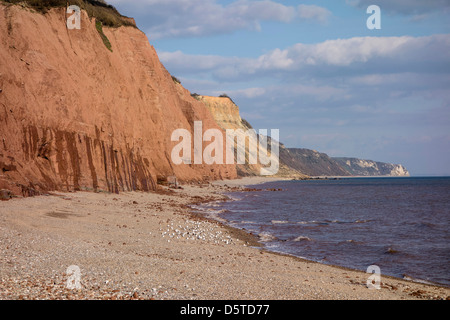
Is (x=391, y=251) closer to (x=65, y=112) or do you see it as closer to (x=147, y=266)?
(x=147, y=266)

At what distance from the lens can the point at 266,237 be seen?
66.4 ft

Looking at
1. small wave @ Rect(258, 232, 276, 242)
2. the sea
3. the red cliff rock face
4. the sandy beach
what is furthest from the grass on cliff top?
small wave @ Rect(258, 232, 276, 242)

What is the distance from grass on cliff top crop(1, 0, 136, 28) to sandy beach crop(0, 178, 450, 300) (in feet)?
64.3

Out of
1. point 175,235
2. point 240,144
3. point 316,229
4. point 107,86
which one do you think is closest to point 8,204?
point 175,235

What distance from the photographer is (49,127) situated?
26.3m

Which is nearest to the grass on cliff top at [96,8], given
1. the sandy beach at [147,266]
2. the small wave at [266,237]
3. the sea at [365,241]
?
the sandy beach at [147,266]

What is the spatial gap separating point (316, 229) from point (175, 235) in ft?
33.6

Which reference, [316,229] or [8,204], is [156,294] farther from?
[316,229]

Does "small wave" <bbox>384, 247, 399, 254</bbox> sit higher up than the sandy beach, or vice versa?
the sandy beach

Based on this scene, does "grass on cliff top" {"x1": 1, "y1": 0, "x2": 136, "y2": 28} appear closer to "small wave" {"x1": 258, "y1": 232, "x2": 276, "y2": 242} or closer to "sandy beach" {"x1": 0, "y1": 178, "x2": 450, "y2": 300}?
"sandy beach" {"x1": 0, "y1": 178, "x2": 450, "y2": 300}

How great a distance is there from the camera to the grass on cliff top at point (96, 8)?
31984mm

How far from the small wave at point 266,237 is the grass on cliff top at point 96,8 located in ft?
78.1

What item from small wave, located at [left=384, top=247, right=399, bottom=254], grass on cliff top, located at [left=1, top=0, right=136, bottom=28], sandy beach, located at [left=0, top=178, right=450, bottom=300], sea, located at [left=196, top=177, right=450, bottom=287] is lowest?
sea, located at [left=196, top=177, right=450, bottom=287]

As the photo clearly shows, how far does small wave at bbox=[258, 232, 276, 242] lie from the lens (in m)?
19.6
